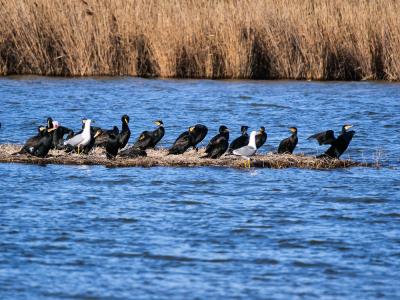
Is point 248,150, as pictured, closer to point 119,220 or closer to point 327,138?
point 327,138

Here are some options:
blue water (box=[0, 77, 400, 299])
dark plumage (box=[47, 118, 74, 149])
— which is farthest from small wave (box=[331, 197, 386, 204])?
dark plumage (box=[47, 118, 74, 149])

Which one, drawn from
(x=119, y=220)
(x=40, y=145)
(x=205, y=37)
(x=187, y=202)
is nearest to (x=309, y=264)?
(x=119, y=220)

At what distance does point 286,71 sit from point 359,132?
491 centimetres

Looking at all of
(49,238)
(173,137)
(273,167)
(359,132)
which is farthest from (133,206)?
(359,132)

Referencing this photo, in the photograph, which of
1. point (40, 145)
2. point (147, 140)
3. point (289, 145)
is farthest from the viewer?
point (147, 140)

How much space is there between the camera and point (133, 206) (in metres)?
11.4

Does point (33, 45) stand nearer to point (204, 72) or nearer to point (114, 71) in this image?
point (114, 71)

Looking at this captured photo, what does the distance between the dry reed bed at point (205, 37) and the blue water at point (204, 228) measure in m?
3.67

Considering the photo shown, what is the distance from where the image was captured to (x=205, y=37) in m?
21.3

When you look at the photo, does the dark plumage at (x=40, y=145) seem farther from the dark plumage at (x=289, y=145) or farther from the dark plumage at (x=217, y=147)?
the dark plumage at (x=289, y=145)

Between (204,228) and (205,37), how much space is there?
37.4 feet

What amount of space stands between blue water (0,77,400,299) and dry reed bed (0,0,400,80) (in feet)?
12.0

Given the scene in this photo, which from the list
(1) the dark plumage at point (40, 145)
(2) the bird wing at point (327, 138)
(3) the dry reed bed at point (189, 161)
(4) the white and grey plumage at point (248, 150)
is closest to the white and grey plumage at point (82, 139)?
(3) the dry reed bed at point (189, 161)

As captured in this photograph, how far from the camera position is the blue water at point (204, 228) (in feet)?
27.5
